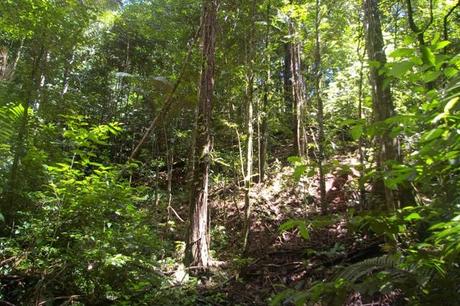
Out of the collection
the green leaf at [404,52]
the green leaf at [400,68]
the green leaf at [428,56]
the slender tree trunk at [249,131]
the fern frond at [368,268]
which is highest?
the slender tree trunk at [249,131]

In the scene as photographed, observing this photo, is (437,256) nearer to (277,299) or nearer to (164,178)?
(277,299)

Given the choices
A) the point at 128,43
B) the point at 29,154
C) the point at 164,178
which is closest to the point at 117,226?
the point at 29,154

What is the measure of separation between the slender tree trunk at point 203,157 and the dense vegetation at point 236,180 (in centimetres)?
2

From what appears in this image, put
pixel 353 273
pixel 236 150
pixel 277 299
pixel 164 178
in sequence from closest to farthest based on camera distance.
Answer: pixel 277 299 < pixel 353 273 < pixel 236 150 < pixel 164 178

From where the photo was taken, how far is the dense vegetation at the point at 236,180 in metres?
1.84

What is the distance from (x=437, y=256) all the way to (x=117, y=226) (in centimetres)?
360

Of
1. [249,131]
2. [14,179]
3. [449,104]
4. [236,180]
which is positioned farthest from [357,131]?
[236,180]

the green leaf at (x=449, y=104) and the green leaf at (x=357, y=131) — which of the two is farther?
the green leaf at (x=357, y=131)

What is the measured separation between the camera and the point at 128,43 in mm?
14977

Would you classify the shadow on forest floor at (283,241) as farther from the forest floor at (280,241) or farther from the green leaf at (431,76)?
the green leaf at (431,76)

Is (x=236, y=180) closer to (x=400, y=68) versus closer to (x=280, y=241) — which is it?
(x=280, y=241)

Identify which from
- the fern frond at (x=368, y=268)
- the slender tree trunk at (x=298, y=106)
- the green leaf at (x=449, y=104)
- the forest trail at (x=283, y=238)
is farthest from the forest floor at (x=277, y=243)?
the green leaf at (x=449, y=104)

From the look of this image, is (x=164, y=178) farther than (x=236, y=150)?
Yes

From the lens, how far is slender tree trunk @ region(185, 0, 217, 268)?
6.76 meters
